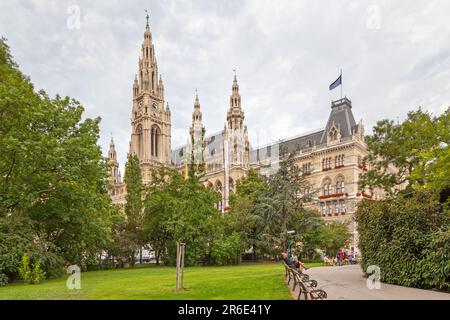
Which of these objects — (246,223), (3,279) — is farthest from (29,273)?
(246,223)

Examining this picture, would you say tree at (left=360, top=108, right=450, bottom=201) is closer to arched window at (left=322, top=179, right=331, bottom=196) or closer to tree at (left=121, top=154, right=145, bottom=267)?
tree at (left=121, top=154, right=145, bottom=267)

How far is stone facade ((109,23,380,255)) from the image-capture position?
1930 inches

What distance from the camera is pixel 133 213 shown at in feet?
116

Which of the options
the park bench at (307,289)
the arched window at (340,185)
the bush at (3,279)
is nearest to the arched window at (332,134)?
the arched window at (340,185)

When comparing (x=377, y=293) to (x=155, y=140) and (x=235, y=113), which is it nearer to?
(x=235, y=113)

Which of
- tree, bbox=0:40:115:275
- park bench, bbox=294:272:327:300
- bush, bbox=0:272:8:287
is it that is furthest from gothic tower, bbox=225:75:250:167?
park bench, bbox=294:272:327:300

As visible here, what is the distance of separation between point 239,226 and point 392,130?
48.9ft

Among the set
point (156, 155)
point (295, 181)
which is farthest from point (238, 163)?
point (295, 181)

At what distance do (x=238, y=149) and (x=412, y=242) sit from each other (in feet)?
177

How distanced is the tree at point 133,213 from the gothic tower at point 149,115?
39362 mm

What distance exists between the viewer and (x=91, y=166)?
66.0ft

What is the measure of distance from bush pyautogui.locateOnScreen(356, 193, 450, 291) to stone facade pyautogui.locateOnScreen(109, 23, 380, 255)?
17.3 metres

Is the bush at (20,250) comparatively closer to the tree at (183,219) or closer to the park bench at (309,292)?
the tree at (183,219)
